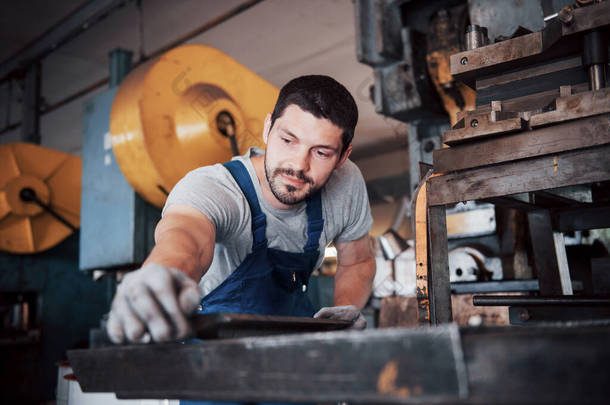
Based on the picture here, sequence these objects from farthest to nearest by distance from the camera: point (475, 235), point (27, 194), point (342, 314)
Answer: point (27, 194), point (475, 235), point (342, 314)

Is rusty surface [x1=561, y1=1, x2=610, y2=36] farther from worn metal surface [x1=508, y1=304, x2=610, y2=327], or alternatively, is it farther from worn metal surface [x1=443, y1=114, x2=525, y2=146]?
worn metal surface [x1=508, y1=304, x2=610, y2=327]

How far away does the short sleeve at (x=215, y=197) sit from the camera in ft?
3.74

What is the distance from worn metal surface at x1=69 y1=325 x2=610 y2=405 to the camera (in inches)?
19.0

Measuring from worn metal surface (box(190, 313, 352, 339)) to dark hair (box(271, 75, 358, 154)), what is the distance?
58cm

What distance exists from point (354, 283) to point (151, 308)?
40.6 inches

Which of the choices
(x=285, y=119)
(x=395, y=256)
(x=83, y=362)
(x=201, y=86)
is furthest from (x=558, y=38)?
(x=201, y=86)

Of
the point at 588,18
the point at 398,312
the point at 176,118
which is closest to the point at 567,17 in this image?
the point at 588,18

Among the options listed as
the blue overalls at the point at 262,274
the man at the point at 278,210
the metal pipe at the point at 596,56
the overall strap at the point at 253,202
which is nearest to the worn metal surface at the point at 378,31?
the man at the point at 278,210

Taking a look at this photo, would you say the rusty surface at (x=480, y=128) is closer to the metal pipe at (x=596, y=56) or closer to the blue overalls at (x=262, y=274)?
the metal pipe at (x=596, y=56)

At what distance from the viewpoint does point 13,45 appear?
4.24m

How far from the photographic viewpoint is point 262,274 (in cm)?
136

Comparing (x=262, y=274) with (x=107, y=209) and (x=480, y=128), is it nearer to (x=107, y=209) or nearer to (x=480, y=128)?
(x=480, y=128)

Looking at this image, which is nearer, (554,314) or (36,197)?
(554,314)

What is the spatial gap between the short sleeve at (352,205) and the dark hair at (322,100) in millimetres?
249
